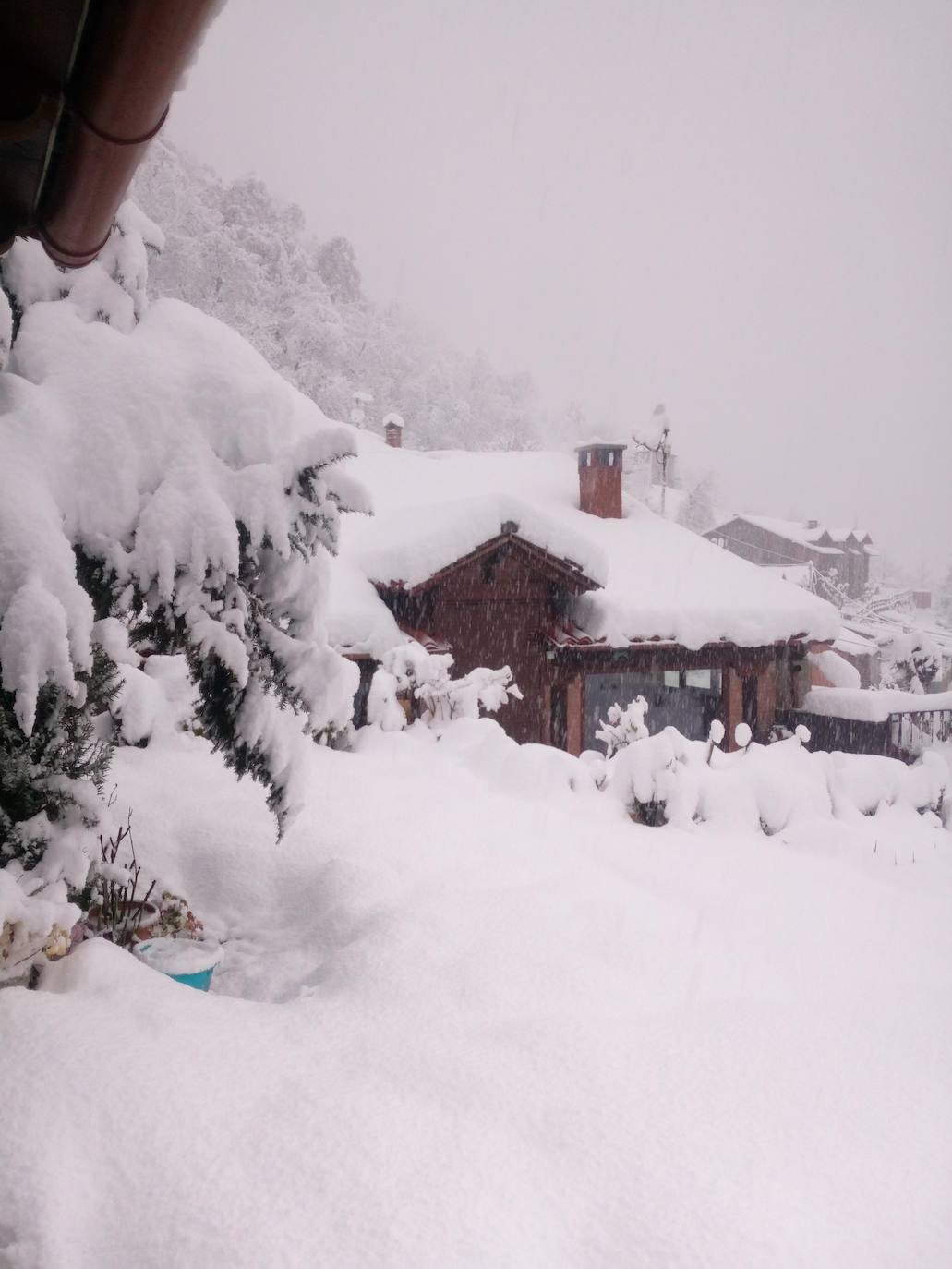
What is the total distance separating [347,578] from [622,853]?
6704 mm

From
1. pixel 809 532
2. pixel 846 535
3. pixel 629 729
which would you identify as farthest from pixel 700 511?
Result: pixel 629 729

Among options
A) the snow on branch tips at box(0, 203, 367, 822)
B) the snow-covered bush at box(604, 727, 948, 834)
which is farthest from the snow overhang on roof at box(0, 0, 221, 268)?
the snow-covered bush at box(604, 727, 948, 834)

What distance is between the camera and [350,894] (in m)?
3.90

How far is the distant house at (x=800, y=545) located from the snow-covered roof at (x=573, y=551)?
3151cm

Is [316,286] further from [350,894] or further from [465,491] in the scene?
[350,894]

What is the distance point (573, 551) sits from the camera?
11391 millimetres

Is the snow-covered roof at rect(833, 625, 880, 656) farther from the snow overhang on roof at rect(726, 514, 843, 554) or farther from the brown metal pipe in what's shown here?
the brown metal pipe

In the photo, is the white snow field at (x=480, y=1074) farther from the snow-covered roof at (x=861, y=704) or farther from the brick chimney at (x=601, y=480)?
the brick chimney at (x=601, y=480)

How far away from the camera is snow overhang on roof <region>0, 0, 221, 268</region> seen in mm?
1246

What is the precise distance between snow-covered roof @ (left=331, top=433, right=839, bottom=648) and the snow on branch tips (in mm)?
6481

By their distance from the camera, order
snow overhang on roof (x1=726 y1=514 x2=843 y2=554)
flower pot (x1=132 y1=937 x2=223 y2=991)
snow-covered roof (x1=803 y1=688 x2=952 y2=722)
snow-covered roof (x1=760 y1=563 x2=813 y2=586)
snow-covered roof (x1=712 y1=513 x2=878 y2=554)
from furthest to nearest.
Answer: snow-covered roof (x1=712 y1=513 x2=878 y2=554)
snow overhang on roof (x1=726 y1=514 x2=843 y2=554)
snow-covered roof (x1=760 y1=563 x2=813 y2=586)
snow-covered roof (x1=803 y1=688 x2=952 y2=722)
flower pot (x1=132 y1=937 x2=223 y2=991)

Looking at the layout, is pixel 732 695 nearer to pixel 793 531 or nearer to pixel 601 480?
pixel 601 480

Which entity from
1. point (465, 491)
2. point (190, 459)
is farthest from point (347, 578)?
point (190, 459)

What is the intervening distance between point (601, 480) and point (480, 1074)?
47.6ft
